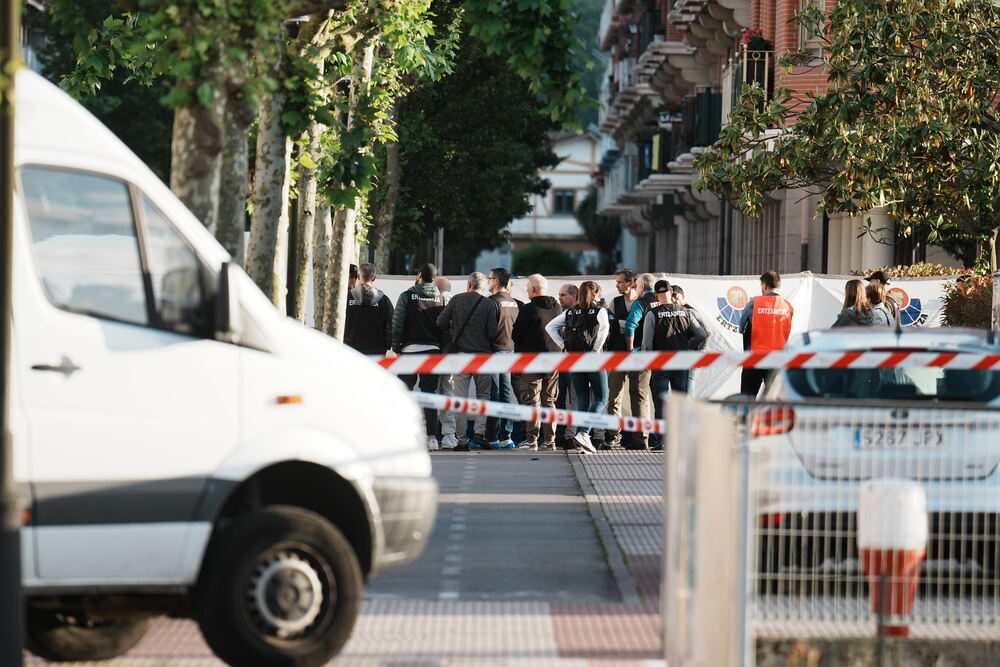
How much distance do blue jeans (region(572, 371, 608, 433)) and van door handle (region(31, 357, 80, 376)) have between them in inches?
440

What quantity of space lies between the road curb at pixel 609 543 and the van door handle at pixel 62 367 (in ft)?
11.5

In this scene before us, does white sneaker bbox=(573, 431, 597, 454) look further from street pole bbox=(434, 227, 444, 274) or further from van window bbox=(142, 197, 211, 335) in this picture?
street pole bbox=(434, 227, 444, 274)

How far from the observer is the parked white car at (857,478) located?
668 cm

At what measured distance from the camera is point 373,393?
7.40m

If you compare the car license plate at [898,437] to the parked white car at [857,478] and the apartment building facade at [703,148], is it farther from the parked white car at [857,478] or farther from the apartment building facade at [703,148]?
the apartment building facade at [703,148]

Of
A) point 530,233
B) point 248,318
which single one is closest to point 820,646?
point 248,318

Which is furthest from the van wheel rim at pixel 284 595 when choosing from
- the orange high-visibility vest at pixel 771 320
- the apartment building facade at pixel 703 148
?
the apartment building facade at pixel 703 148

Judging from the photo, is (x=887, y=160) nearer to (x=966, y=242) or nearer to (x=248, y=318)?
(x=966, y=242)

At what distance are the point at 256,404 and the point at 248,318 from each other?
0.37 metres

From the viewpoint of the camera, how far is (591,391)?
18078 mm

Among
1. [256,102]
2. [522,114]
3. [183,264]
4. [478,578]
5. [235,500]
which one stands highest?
[522,114]

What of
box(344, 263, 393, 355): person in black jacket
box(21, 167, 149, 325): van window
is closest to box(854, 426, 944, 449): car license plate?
box(21, 167, 149, 325): van window

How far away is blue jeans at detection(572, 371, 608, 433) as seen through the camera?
17859 mm

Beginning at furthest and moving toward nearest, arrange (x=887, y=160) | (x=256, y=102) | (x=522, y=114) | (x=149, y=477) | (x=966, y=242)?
(x=522, y=114) → (x=966, y=242) → (x=887, y=160) → (x=256, y=102) → (x=149, y=477)
